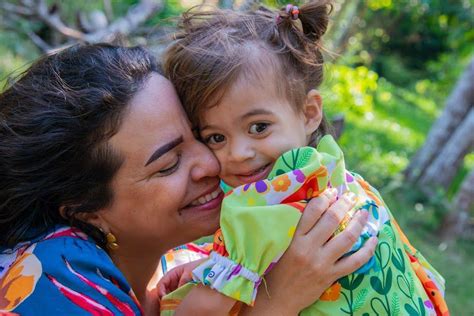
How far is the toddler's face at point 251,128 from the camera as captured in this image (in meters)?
2.23

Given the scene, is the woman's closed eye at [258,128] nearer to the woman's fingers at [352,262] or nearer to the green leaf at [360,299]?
the woman's fingers at [352,262]

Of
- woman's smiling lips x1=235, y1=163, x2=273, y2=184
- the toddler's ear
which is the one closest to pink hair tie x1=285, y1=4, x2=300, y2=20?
the toddler's ear

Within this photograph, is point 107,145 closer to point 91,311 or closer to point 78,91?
point 78,91

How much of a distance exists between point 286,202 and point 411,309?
0.52m

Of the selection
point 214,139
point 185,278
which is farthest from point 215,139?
point 185,278

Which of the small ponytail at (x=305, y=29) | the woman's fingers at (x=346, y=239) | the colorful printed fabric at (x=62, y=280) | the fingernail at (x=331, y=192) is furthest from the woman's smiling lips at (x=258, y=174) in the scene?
the colorful printed fabric at (x=62, y=280)

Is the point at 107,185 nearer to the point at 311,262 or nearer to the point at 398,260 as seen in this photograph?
the point at 311,262

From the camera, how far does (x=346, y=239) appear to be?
2.13m

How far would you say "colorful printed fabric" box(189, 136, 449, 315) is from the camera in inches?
78.2

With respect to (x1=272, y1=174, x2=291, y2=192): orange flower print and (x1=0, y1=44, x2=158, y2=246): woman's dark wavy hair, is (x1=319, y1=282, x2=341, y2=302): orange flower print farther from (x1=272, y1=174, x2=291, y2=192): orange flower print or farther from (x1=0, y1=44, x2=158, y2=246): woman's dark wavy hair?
(x1=0, y1=44, x2=158, y2=246): woman's dark wavy hair

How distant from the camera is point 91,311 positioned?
6.49ft

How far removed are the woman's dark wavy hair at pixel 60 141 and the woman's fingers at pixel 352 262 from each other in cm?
80

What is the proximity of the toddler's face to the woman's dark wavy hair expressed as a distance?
12.7 inches

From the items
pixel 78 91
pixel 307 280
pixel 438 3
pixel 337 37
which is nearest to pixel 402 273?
pixel 307 280
